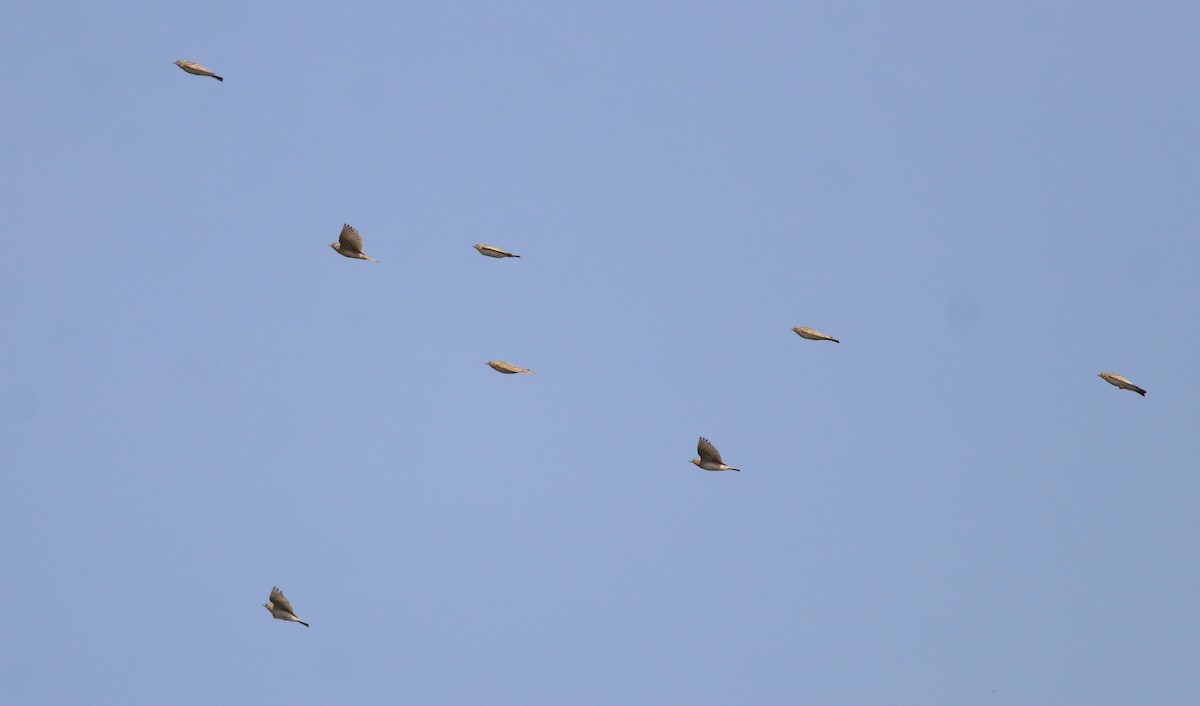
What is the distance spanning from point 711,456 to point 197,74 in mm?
31091

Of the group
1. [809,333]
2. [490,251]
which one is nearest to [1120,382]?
[809,333]

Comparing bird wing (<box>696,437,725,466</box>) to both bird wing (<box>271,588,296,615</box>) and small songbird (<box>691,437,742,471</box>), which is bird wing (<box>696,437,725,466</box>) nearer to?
small songbird (<box>691,437,742,471</box>)

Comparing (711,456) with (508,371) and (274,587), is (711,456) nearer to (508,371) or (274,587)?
(508,371)

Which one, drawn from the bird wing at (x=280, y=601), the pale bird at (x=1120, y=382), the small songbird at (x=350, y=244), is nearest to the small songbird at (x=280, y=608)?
the bird wing at (x=280, y=601)

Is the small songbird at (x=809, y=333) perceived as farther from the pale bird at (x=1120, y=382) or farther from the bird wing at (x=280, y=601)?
the bird wing at (x=280, y=601)

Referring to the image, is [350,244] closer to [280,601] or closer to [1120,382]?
[280,601]

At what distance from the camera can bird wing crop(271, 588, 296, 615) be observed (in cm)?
7531

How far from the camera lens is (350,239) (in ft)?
253

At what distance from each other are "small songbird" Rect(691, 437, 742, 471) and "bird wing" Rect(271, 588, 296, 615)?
21016 mm

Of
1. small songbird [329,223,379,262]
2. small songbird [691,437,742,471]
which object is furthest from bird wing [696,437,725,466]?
small songbird [329,223,379,262]

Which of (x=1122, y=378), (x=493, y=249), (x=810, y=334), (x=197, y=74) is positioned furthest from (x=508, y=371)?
(x=1122, y=378)

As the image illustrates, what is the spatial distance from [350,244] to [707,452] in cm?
2032

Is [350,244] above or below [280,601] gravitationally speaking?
above

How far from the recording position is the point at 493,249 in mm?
77938
